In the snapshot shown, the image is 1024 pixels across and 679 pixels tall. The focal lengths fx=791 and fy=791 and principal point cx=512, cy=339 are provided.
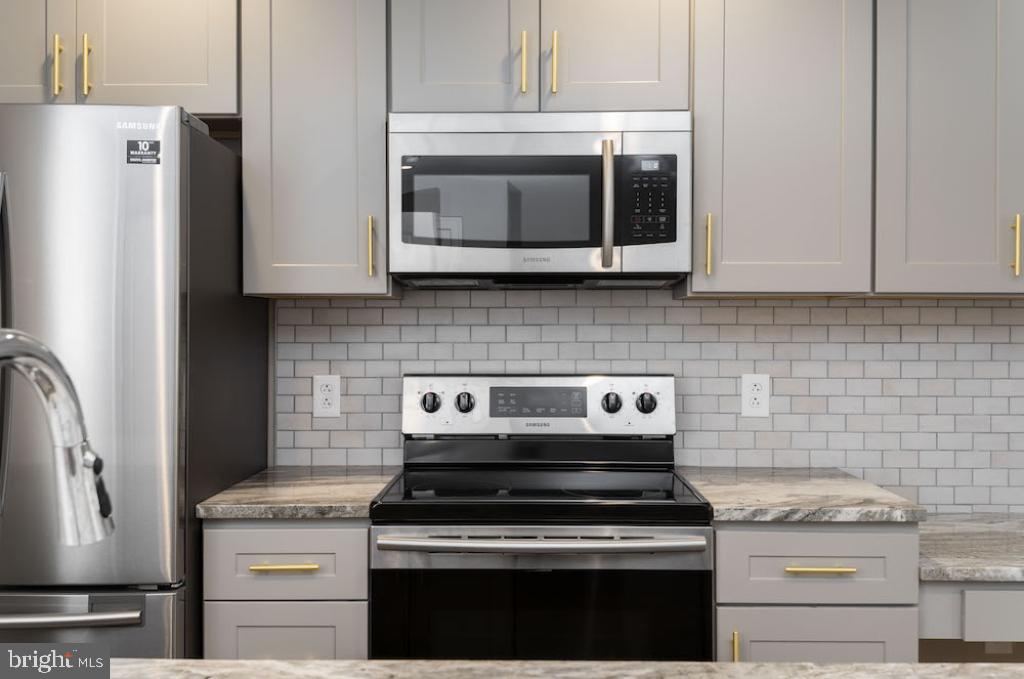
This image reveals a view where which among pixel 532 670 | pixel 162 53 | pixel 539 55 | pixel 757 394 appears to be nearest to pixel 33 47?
pixel 162 53

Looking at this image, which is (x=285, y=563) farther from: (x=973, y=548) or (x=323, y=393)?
(x=973, y=548)

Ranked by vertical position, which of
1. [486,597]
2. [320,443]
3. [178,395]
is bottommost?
[486,597]

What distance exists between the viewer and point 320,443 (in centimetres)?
254

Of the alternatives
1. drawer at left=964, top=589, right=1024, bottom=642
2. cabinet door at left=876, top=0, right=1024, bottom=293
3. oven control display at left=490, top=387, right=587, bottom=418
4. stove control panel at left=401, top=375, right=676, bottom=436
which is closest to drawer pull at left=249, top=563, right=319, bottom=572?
stove control panel at left=401, top=375, right=676, bottom=436

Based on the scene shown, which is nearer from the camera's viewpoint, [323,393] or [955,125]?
[955,125]

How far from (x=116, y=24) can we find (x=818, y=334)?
2261 mm

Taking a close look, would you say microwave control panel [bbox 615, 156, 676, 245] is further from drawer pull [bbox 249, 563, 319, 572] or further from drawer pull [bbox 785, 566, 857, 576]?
drawer pull [bbox 249, 563, 319, 572]

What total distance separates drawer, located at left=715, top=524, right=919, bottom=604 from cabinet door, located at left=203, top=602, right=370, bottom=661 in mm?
898

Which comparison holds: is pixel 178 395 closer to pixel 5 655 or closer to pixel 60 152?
pixel 60 152

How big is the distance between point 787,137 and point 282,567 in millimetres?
1742

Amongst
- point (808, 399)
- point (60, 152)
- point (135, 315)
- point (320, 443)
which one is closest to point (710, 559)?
point (808, 399)

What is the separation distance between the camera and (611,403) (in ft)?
7.91
